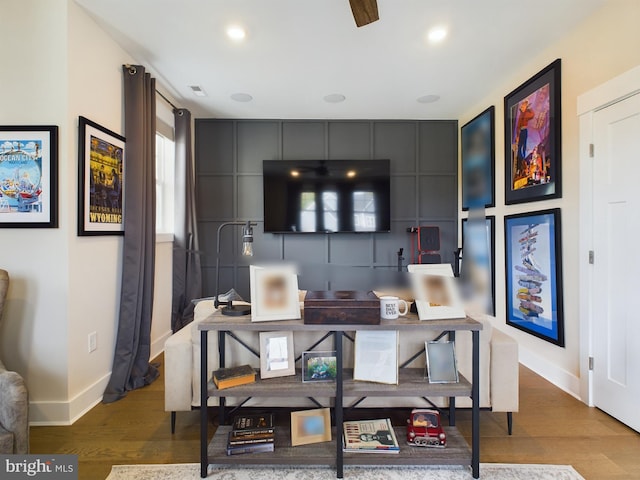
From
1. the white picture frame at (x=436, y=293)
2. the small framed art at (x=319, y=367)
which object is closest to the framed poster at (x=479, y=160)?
the white picture frame at (x=436, y=293)

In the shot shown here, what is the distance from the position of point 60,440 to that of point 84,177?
5.33 ft

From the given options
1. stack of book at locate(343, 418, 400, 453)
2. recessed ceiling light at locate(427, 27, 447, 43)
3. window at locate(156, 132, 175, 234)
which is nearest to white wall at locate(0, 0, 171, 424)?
window at locate(156, 132, 175, 234)

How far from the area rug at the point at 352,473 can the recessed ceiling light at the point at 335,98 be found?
3.35m

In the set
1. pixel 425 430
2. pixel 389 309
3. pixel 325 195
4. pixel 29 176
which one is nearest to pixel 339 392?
pixel 389 309

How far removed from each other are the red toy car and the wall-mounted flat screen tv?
2.71 meters

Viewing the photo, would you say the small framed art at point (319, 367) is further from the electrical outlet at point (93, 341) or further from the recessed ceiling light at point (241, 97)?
the recessed ceiling light at point (241, 97)

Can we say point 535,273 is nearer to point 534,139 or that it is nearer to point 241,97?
point 534,139

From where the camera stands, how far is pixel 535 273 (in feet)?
9.30

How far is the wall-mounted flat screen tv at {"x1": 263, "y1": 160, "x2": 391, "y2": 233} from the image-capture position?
4.24 metres

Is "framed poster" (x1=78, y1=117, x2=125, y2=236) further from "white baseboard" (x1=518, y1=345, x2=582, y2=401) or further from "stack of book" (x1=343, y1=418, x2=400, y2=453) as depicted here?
"white baseboard" (x1=518, y1=345, x2=582, y2=401)

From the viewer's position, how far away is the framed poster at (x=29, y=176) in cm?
200

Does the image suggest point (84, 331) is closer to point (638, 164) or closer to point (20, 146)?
point (20, 146)

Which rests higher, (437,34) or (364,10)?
(437,34)

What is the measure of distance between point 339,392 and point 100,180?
2.18 metres
